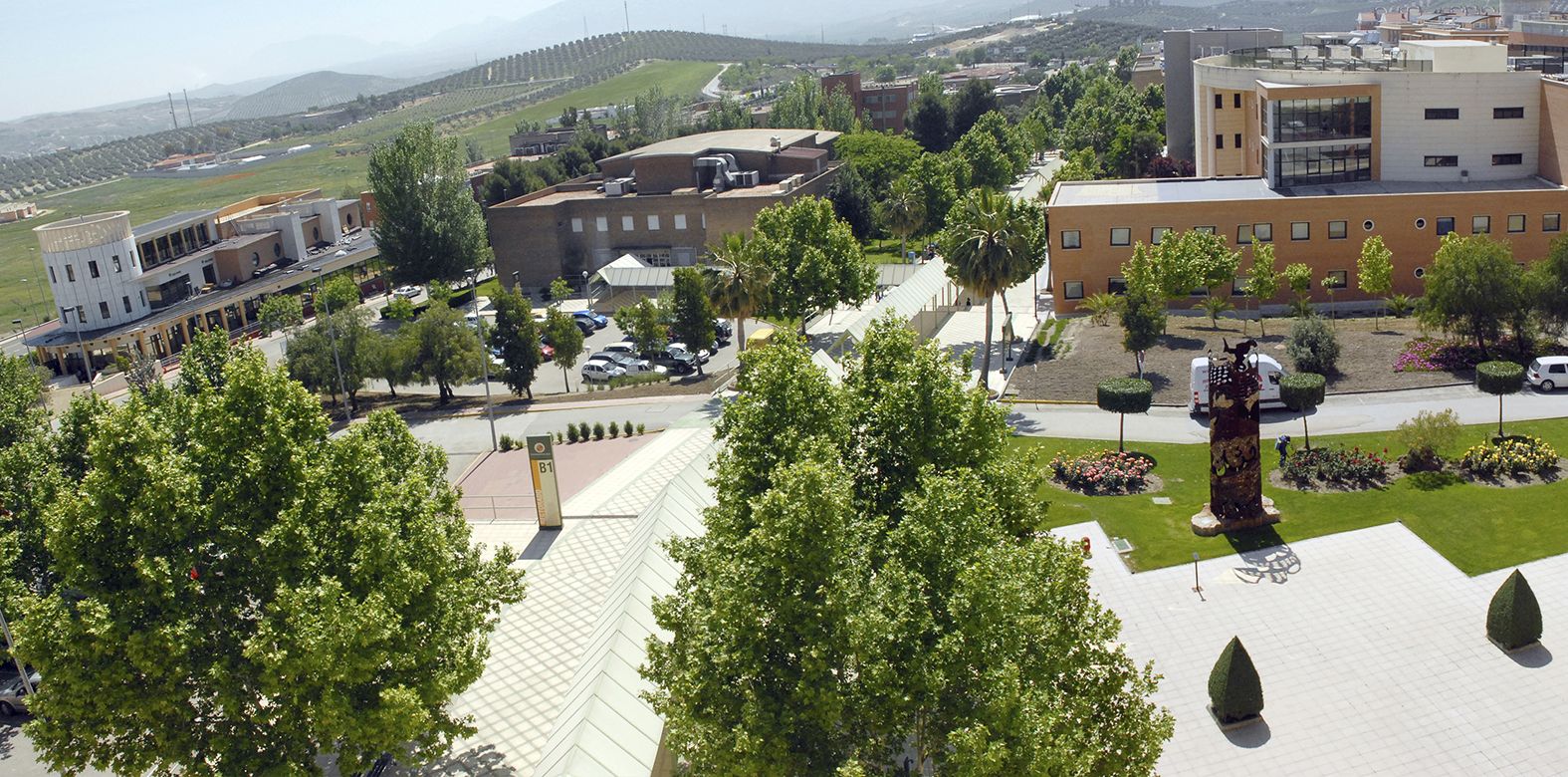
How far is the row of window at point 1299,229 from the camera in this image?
1869 inches

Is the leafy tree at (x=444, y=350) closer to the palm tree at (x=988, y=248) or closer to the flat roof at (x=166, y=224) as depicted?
the palm tree at (x=988, y=248)

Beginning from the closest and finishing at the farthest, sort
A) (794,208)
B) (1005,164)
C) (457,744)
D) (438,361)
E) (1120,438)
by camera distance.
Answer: (457,744) → (1120,438) → (438,361) → (794,208) → (1005,164)

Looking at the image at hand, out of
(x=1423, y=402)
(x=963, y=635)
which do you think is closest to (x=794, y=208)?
(x=1423, y=402)

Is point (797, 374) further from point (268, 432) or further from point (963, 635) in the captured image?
point (268, 432)

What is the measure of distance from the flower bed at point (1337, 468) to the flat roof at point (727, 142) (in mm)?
56267

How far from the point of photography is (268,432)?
1903cm

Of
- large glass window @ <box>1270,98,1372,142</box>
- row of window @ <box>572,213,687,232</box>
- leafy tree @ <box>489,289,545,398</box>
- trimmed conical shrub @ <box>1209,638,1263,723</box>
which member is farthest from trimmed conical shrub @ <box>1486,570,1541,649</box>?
row of window @ <box>572,213,687,232</box>

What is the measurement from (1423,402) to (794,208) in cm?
2832

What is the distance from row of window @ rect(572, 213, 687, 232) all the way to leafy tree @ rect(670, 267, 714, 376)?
26.6m

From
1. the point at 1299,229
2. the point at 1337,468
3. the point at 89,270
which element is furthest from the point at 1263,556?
the point at 89,270

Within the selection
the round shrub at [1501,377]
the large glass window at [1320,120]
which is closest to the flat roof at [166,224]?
the large glass window at [1320,120]

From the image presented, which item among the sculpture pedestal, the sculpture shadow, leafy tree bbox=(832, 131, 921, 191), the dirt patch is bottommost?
the sculpture shadow

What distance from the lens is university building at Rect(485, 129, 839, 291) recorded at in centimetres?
7850

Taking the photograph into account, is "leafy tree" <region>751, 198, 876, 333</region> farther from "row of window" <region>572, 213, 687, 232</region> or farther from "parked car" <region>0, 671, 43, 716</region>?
"parked car" <region>0, 671, 43, 716</region>
